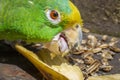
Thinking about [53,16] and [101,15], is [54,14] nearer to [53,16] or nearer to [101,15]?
[53,16]

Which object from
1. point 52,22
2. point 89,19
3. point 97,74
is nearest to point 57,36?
point 52,22

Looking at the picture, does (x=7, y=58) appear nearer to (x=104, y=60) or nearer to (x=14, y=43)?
(x=14, y=43)

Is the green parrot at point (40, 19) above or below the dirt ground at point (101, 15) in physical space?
Answer: below

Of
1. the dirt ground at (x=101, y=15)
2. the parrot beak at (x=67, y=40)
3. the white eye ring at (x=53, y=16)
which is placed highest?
the dirt ground at (x=101, y=15)

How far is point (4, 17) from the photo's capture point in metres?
2.51

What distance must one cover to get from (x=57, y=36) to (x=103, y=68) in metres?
0.55

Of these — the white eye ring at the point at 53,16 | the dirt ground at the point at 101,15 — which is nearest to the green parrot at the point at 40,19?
the white eye ring at the point at 53,16

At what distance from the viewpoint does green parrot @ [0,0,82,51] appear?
2411mm

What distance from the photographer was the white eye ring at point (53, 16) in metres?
2.41

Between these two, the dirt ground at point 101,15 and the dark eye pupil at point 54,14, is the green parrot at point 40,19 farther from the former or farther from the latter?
the dirt ground at point 101,15

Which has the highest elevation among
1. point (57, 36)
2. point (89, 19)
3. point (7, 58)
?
point (89, 19)

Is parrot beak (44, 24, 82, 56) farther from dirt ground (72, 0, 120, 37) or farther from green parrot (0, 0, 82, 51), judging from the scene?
dirt ground (72, 0, 120, 37)

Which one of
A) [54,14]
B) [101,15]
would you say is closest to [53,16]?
[54,14]

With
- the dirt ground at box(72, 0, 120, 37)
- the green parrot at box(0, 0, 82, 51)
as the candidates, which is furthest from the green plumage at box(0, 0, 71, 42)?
the dirt ground at box(72, 0, 120, 37)
